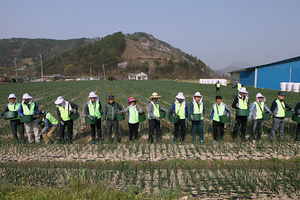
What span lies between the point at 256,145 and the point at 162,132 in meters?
3.39

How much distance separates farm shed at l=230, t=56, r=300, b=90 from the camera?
2477cm

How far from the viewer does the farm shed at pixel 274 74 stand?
24766 mm

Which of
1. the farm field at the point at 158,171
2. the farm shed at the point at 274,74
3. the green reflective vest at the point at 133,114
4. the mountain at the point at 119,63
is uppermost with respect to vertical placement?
the mountain at the point at 119,63

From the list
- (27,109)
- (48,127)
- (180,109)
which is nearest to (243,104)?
(180,109)

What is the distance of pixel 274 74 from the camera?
2661 centimetres

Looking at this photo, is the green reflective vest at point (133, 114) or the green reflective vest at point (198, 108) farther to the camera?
the green reflective vest at point (198, 108)

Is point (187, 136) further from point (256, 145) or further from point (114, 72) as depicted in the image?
point (114, 72)

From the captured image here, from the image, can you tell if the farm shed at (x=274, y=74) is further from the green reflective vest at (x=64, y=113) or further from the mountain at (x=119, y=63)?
the mountain at (x=119, y=63)

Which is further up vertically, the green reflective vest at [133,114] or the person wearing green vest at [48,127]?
the green reflective vest at [133,114]

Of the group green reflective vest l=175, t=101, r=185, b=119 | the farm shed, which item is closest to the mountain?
the farm shed

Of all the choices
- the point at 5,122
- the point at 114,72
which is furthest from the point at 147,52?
the point at 5,122

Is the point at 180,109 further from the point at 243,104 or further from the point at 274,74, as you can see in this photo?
the point at 274,74

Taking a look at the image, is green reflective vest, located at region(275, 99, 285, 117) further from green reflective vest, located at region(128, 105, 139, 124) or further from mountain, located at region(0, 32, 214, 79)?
mountain, located at region(0, 32, 214, 79)

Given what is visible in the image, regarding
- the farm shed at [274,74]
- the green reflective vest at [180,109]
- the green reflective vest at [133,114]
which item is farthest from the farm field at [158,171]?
the farm shed at [274,74]
